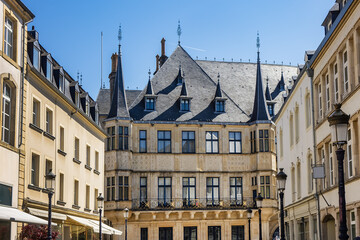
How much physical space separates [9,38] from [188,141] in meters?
31.5

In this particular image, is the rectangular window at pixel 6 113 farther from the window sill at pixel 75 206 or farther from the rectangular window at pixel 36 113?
the window sill at pixel 75 206

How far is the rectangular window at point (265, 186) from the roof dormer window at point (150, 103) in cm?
1114

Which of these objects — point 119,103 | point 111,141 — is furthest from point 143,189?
point 119,103

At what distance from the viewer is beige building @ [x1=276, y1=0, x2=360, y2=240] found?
63.7 ft

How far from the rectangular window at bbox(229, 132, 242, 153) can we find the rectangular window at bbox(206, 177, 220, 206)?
292cm

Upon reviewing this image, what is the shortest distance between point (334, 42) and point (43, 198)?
14.2 metres

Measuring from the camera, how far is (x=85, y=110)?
128ft

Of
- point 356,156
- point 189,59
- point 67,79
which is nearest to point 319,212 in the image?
point 356,156

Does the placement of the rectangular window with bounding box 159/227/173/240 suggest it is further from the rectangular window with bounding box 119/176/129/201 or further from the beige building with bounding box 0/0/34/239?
the beige building with bounding box 0/0/34/239

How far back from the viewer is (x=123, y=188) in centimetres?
5081

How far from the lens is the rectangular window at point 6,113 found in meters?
22.4

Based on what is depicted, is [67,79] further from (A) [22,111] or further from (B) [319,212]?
(B) [319,212]

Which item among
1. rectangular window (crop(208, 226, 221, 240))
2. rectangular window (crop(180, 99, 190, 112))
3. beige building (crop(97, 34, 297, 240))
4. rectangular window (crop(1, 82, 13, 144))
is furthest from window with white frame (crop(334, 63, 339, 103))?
rectangular window (crop(180, 99, 190, 112))

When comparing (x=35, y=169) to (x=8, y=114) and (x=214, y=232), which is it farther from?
(x=214, y=232)
